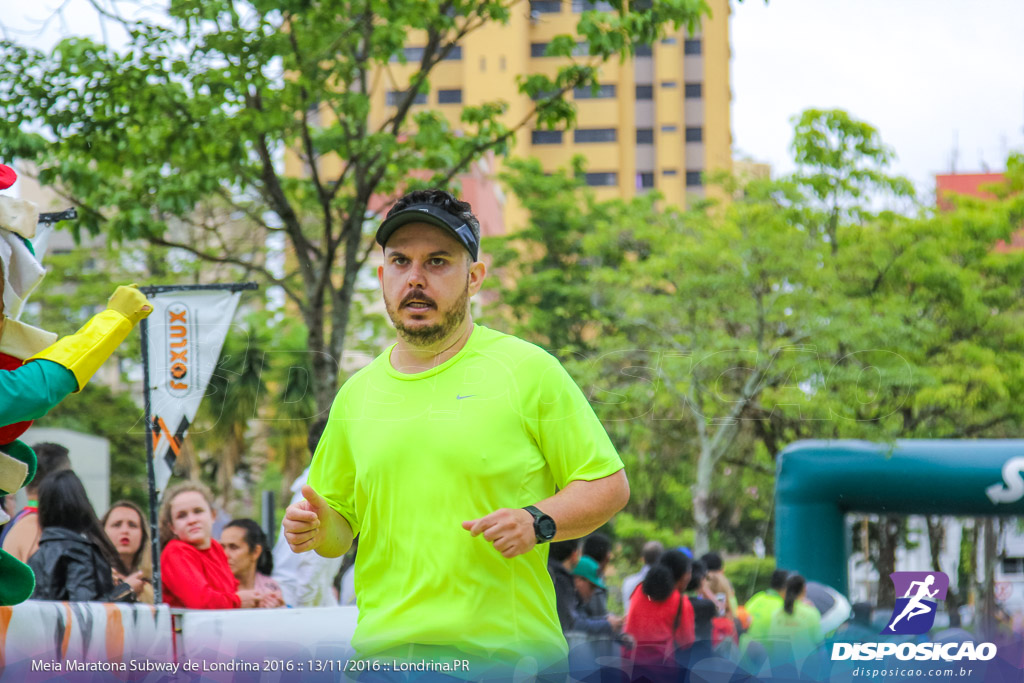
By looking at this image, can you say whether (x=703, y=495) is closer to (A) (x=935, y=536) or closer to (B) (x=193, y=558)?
(A) (x=935, y=536)

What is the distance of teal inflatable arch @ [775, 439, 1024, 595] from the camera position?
8.50 metres

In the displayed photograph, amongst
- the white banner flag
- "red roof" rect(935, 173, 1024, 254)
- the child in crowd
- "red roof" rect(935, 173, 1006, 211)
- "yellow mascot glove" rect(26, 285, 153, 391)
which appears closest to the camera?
"yellow mascot glove" rect(26, 285, 153, 391)

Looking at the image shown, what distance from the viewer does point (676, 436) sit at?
68.9 ft

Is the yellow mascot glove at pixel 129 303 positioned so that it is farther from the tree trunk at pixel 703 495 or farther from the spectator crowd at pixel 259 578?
the tree trunk at pixel 703 495

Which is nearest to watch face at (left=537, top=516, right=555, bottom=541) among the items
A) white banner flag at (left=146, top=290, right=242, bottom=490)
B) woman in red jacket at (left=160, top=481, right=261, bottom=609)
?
white banner flag at (left=146, top=290, right=242, bottom=490)

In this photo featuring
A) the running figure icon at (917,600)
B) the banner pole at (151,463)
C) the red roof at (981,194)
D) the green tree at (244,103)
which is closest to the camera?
the running figure icon at (917,600)

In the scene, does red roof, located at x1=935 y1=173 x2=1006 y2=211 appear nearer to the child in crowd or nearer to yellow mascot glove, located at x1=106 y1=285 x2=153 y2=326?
the child in crowd

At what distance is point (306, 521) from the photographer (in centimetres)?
233

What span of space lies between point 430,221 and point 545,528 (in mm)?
671

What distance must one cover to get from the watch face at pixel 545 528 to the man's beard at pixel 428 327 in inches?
18.8

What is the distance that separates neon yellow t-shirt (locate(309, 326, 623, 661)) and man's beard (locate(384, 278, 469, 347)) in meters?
Answer: 0.07

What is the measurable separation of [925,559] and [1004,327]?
858cm

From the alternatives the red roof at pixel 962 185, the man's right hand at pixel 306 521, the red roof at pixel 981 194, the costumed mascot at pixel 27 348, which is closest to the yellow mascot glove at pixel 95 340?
the costumed mascot at pixel 27 348

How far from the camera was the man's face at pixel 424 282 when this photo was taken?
244cm
